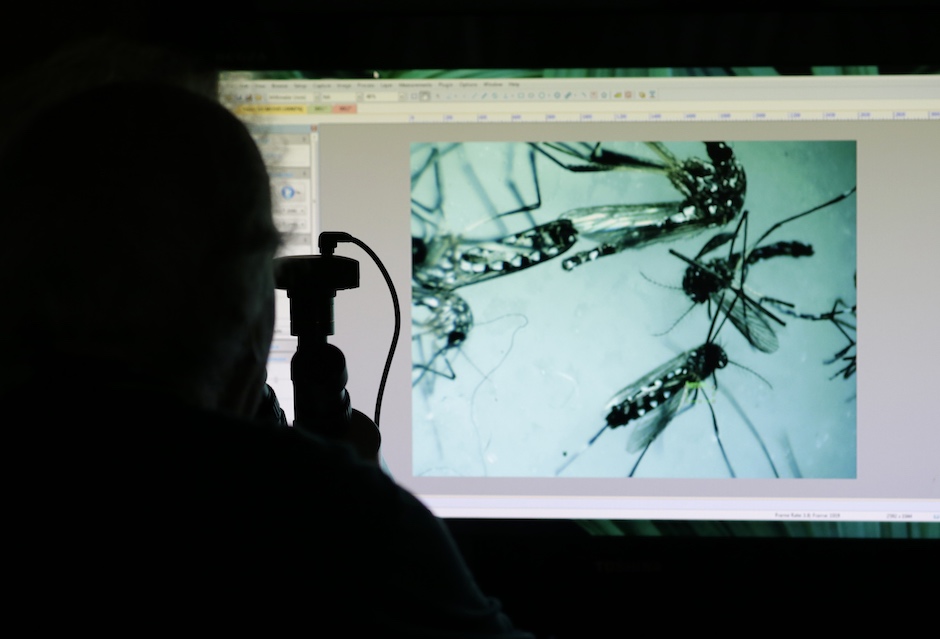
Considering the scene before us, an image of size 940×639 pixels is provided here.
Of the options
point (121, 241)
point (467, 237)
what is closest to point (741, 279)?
point (467, 237)

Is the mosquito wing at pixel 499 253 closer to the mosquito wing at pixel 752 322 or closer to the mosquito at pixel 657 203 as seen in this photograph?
the mosquito at pixel 657 203

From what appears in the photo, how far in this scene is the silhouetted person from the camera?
1.18 ft

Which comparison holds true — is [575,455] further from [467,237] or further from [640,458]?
[467,237]

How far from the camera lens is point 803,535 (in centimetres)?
76

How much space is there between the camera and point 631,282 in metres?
0.77

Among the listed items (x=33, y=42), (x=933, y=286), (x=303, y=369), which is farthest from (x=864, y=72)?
(x=33, y=42)

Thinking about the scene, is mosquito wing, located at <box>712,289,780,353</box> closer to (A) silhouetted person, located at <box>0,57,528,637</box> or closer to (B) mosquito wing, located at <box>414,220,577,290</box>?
(B) mosquito wing, located at <box>414,220,577,290</box>

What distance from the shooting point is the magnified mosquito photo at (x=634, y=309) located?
75 centimetres

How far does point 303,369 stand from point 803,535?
1.61 ft

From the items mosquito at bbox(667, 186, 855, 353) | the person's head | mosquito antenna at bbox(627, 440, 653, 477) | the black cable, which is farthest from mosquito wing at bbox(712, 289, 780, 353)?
the person's head

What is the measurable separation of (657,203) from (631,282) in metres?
0.08

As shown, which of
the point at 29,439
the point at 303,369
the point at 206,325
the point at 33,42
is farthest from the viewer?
the point at 33,42

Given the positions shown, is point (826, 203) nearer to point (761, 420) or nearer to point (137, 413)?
point (761, 420)

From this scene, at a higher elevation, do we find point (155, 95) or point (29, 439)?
point (155, 95)
